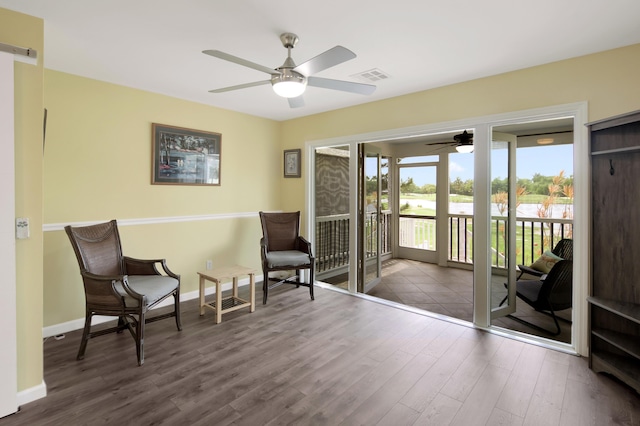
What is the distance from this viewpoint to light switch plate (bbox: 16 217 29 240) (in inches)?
80.5

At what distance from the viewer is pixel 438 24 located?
2.22m

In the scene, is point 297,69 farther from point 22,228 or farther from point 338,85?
point 22,228

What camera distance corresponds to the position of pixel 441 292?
4.59m

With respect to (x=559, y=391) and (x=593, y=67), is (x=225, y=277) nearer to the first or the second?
(x=559, y=391)

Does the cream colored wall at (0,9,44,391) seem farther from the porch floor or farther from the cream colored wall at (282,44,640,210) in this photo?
the porch floor

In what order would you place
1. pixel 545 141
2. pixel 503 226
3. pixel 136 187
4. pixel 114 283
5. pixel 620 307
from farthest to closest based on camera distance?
pixel 545 141, pixel 136 187, pixel 503 226, pixel 114 283, pixel 620 307

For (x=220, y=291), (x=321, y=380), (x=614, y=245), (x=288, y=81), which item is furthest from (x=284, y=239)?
(x=614, y=245)

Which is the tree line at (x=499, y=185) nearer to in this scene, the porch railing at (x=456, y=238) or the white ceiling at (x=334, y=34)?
the porch railing at (x=456, y=238)

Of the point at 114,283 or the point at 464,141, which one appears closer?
the point at 114,283

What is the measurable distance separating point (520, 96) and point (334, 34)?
185 cm

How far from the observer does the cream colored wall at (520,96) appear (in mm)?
2521

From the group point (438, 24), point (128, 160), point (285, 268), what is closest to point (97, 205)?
point (128, 160)

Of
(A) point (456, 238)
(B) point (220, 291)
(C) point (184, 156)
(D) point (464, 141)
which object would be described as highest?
(D) point (464, 141)

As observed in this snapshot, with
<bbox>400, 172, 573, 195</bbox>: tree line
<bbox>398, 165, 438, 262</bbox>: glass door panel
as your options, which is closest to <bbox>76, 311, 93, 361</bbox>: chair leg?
<bbox>400, 172, 573, 195</bbox>: tree line
